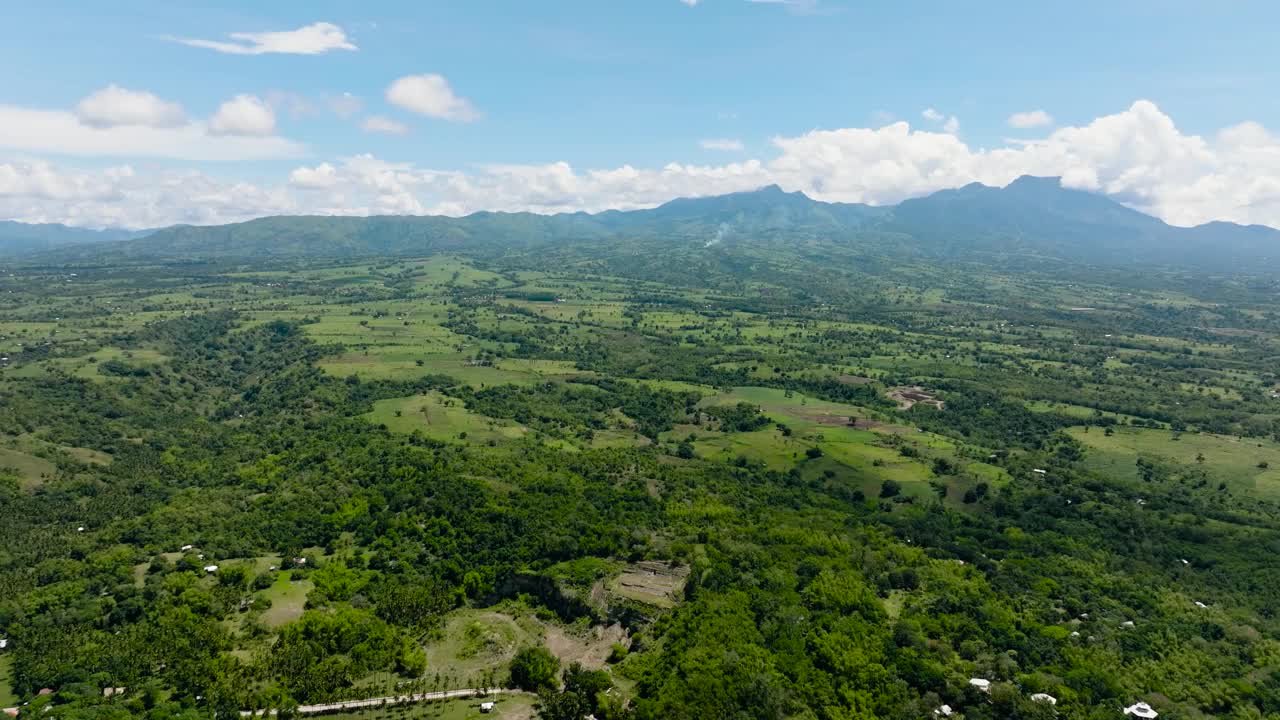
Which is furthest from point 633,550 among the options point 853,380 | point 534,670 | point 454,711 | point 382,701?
point 853,380

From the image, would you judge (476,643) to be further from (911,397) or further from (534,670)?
(911,397)

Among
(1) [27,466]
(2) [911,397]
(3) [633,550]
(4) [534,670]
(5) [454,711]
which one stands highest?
(2) [911,397]

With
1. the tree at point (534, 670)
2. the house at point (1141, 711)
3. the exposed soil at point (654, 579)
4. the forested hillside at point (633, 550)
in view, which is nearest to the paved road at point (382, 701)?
the forested hillside at point (633, 550)

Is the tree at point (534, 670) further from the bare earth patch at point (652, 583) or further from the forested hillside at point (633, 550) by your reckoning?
the bare earth patch at point (652, 583)

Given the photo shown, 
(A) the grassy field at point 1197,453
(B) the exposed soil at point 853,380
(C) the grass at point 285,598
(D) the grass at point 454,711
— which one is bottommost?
(D) the grass at point 454,711

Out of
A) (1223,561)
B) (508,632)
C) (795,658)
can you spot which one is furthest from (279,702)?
(1223,561)

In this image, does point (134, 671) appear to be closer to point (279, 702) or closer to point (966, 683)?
point (279, 702)

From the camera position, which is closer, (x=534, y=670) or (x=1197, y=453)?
(x=534, y=670)
